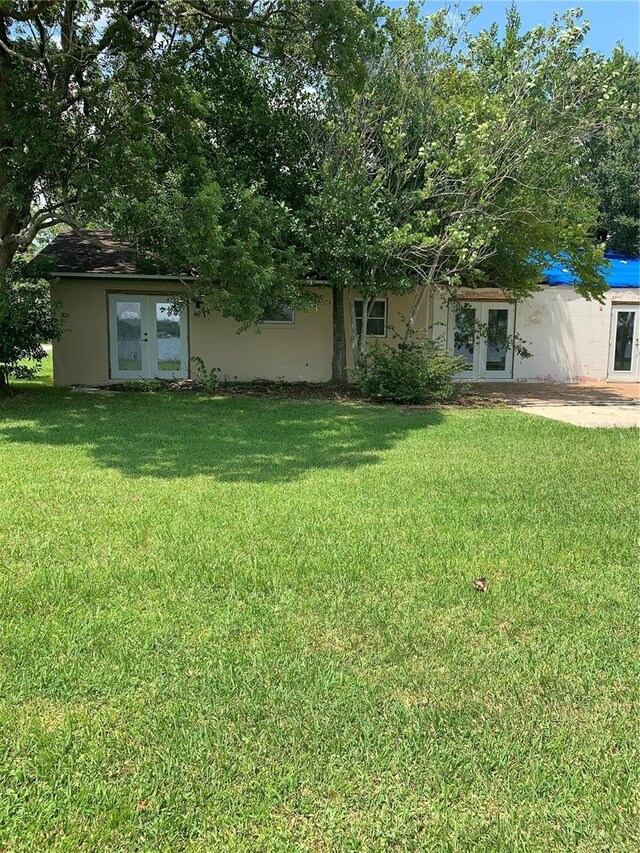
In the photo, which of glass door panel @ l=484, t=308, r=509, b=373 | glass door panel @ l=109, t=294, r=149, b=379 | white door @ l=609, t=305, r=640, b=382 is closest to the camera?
glass door panel @ l=109, t=294, r=149, b=379

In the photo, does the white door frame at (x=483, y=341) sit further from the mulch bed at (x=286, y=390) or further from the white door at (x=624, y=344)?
the white door at (x=624, y=344)

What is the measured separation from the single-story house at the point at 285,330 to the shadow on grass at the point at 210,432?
2943 mm

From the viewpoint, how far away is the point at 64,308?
1474 cm

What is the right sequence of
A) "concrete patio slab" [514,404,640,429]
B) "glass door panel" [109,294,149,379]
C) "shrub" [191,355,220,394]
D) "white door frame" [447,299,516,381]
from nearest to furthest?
"concrete patio slab" [514,404,640,429] < "shrub" [191,355,220,394] < "glass door panel" [109,294,149,379] < "white door frame" [447,299,516,381]

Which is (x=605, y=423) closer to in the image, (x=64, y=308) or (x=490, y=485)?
(x=490, y=485)

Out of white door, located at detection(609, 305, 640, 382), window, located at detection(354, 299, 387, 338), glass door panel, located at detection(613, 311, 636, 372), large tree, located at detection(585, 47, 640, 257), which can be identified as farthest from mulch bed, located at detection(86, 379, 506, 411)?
large tree, located at detection(585, 47, 640, 257)

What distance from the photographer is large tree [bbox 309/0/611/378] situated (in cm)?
1060

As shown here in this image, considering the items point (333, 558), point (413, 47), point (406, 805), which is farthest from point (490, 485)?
point (413, 47)

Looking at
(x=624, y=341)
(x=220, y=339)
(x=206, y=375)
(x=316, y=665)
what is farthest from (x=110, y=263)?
(x=624, y=341)

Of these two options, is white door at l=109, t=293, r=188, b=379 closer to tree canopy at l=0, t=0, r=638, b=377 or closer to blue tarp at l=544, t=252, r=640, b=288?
tree canopy at l=0, t=0, r=638, b=377

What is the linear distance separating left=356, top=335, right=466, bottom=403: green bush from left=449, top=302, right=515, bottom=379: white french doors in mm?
4606

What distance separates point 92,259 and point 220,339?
3.66 meters

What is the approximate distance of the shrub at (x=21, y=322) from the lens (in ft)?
34.7

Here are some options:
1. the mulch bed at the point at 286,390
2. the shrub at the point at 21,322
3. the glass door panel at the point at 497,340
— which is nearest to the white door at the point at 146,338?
the mulch bed at the point at 286,390
